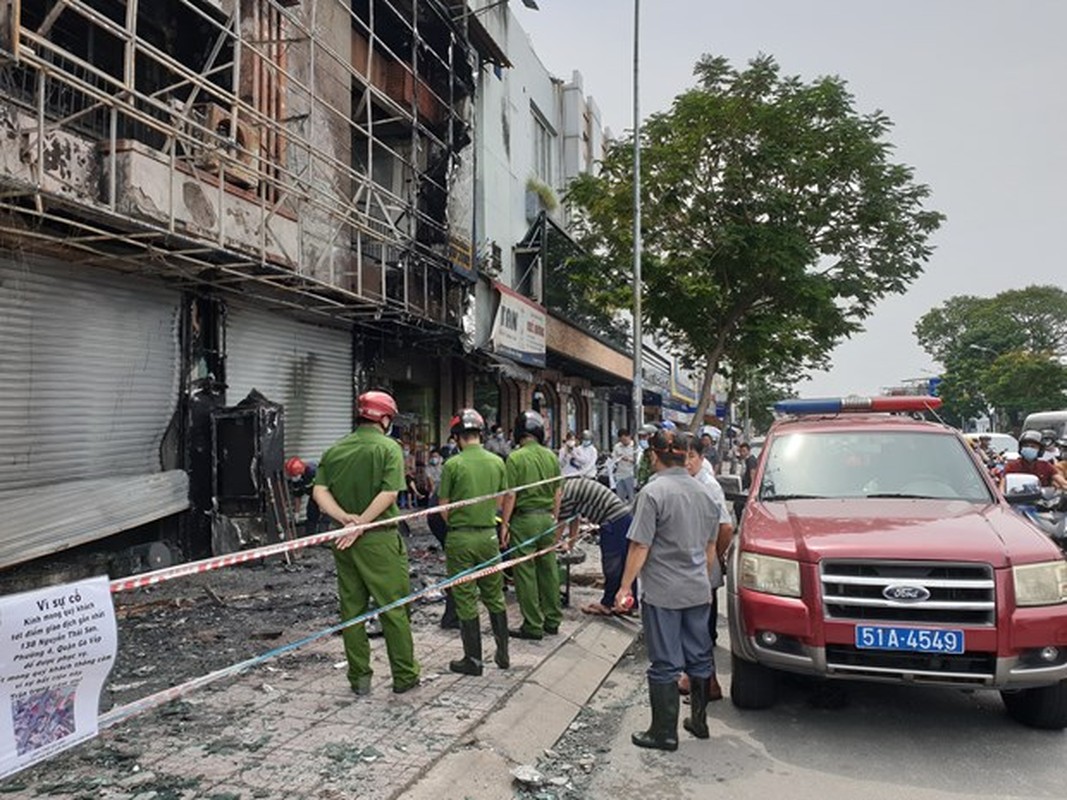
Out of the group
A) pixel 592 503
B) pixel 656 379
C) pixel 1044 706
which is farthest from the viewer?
pixel 656 379

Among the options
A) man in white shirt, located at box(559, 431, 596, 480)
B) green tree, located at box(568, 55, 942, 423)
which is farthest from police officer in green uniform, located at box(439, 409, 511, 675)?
green tree, located at box(568, 55, 942, 423)

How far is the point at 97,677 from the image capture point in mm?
2551

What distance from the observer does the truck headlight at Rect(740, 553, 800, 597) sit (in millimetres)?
4145

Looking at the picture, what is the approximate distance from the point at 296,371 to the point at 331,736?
827 cm

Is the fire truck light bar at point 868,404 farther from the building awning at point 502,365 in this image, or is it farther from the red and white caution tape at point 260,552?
the building awning at point 502,365

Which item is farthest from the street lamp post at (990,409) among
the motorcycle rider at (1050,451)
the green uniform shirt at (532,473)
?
the green uniform shirt at (532,473)

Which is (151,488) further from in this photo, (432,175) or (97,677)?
(432,175)

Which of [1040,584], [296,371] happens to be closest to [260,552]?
[1040,584]

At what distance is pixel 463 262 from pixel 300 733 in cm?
1146

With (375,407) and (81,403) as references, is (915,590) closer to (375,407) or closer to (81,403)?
(375,407)

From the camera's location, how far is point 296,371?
11508 mm

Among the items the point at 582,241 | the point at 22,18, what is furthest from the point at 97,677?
the point at 582,241

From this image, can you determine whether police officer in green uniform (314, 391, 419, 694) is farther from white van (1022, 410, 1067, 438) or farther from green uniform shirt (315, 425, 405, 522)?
white van (1022, 410, 1067, 438)

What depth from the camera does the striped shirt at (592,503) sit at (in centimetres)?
632
